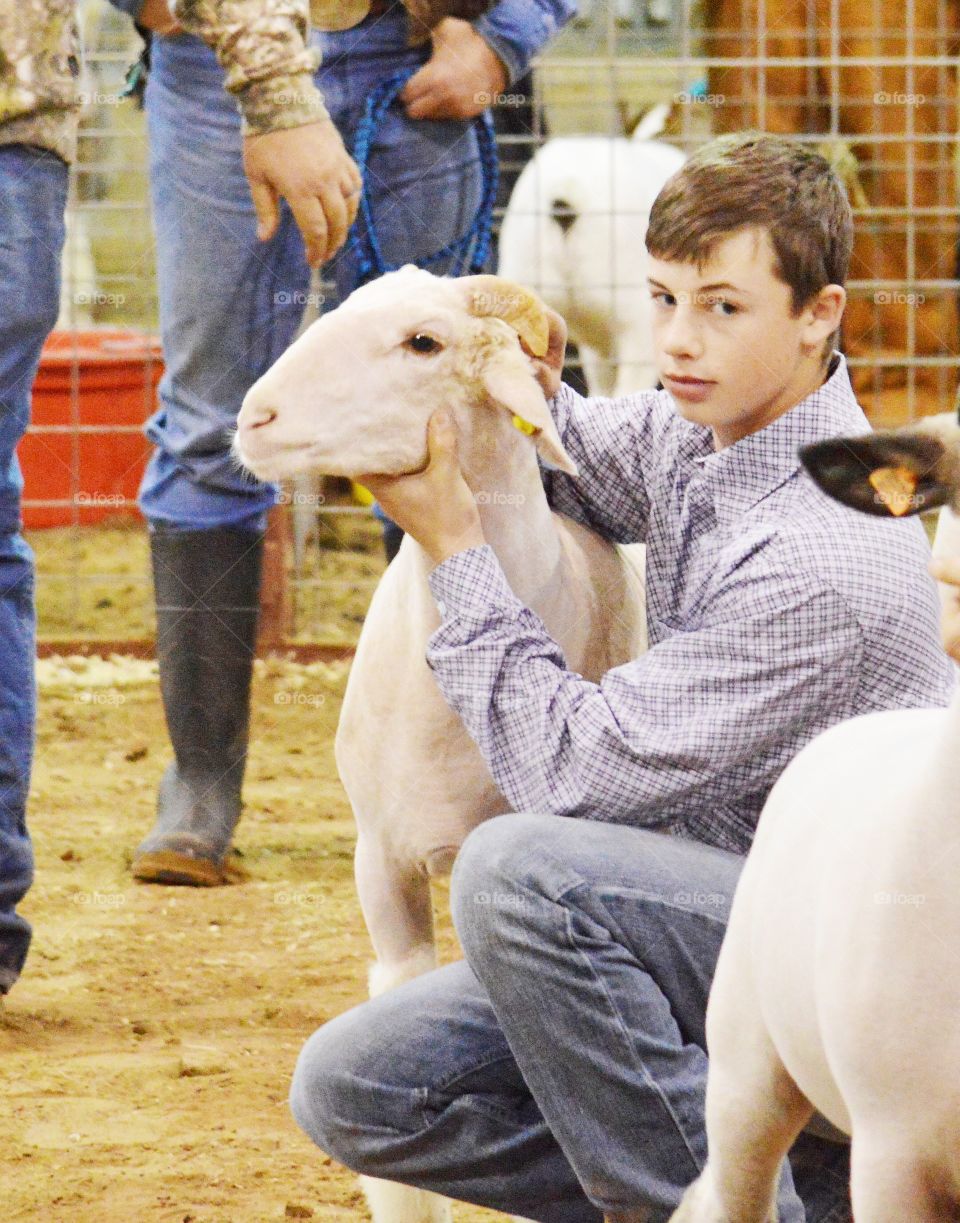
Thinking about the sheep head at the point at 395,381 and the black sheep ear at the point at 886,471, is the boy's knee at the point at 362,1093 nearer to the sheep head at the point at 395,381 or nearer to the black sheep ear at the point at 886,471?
the sheep head at the point at 395,381

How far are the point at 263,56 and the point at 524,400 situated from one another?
3.20 ft

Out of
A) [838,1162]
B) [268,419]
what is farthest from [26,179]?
[838,1162]

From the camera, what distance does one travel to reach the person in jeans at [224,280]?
11.2 feet

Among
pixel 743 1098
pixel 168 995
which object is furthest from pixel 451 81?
pixel 743 1098

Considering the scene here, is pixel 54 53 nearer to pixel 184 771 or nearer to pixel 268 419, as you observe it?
pixel 268 419

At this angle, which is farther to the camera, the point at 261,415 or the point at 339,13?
the point at 339,13

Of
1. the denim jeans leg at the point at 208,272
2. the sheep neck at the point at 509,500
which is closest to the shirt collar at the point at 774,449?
the sheep neck at the point at 509,500

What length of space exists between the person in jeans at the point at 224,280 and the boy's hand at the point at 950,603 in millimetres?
2071

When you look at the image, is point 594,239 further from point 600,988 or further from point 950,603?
point 950,603

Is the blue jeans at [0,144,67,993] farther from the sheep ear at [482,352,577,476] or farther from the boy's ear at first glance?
the boy's ear

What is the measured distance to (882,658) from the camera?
78.9 inches

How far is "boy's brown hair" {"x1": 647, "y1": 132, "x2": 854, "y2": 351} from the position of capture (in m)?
2.10

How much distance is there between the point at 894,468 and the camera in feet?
4.90

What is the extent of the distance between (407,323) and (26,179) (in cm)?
80
